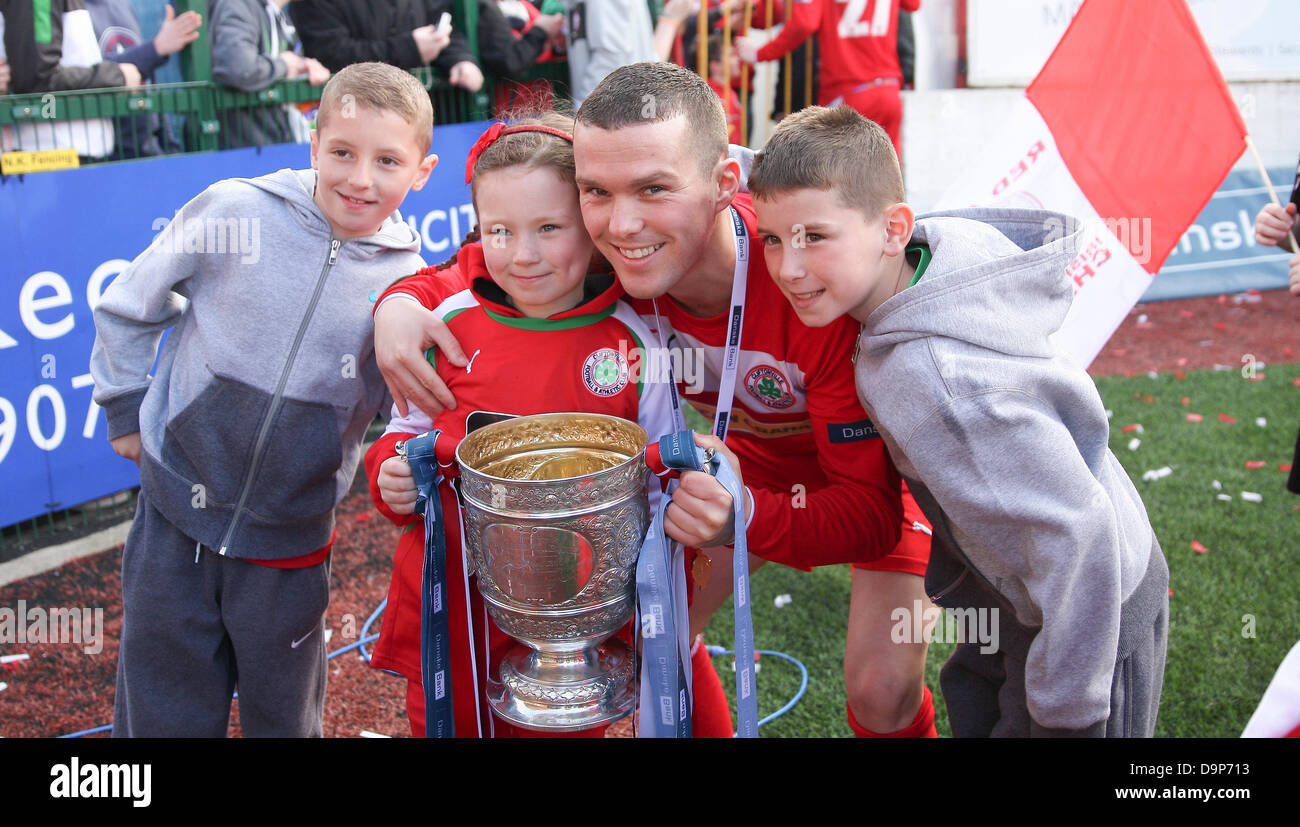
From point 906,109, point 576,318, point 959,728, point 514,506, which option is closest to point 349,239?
point 576,318

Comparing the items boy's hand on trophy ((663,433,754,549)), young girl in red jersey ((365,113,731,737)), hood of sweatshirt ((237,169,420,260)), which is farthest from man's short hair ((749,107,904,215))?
hood of sweatshirt ((237,169,420,260))

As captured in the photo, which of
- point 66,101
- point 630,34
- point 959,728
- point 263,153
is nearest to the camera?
point 959,728

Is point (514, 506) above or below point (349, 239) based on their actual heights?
below

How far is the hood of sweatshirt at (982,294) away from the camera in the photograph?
224 cm

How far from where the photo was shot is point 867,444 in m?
2.52

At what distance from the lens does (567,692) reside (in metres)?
2.24

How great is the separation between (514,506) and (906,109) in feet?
30.6

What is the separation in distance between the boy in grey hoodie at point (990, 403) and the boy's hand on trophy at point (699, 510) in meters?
0.41

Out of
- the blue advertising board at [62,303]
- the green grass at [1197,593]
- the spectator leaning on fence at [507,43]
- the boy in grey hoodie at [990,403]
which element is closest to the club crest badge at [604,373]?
the boy in grey hoodie at [990,403]

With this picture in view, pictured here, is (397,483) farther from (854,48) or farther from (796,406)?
(854,48)

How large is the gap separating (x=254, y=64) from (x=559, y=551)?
4.76 m

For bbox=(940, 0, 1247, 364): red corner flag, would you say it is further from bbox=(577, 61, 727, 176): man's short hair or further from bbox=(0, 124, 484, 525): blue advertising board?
bbox=(0, 124, 484, 525): blue advertising board

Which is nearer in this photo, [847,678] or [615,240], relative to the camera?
[615,240]
